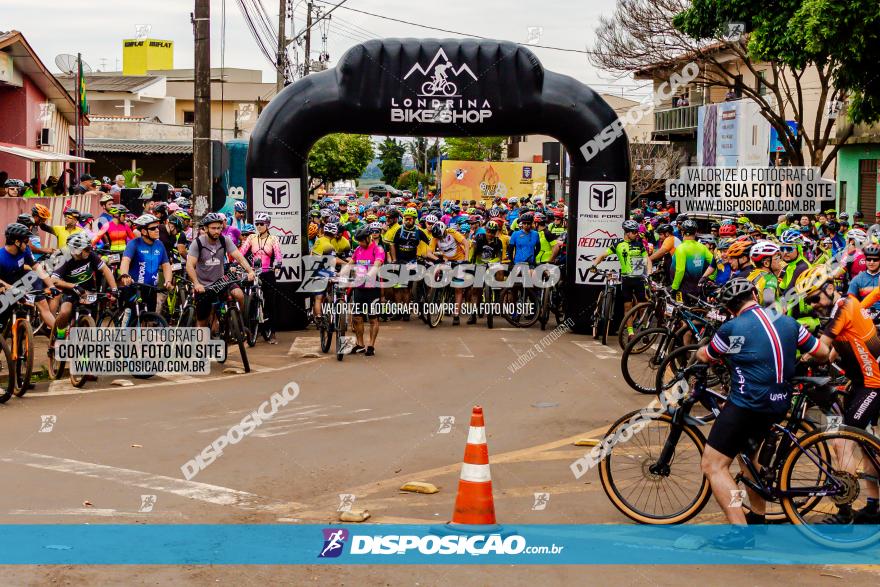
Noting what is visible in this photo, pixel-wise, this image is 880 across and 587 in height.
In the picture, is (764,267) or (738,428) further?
(764,267)

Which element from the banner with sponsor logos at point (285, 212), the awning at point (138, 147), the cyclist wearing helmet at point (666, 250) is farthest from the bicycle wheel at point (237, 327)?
the awning at point (138, 147)

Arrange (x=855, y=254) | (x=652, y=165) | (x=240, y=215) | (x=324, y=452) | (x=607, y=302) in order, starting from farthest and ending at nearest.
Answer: (x=652, y=165) → (x=240, y=215) → (x=607, y=302) → (x=855, y=254) → (x=324, y=452)

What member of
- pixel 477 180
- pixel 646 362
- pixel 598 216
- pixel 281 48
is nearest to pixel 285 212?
pixel 598 216

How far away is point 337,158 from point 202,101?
211 feet

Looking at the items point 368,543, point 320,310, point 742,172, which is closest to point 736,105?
point 742,172

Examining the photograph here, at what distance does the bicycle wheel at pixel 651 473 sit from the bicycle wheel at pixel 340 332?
8.30 meters

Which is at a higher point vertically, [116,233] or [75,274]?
[116,233]

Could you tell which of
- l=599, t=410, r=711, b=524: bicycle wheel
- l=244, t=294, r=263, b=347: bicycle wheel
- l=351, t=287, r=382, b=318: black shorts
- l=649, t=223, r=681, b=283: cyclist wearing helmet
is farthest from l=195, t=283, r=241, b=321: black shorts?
l=599, t=410, r=711, b=524: bicycle wheel

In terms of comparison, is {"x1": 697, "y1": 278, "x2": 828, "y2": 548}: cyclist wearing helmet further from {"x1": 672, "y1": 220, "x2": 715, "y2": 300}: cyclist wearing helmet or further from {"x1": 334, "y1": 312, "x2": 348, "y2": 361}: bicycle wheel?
{"x1": 334, "y1": 312, "x2": 348, "y2": 361}: bicycle wheel

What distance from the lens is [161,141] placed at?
5603cm

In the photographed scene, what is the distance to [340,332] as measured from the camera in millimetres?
15992

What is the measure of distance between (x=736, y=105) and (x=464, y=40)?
24.8 m

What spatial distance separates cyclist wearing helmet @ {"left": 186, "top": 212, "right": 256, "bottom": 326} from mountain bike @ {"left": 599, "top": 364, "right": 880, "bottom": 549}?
7967 mm

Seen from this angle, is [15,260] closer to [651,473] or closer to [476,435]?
[476,435]
